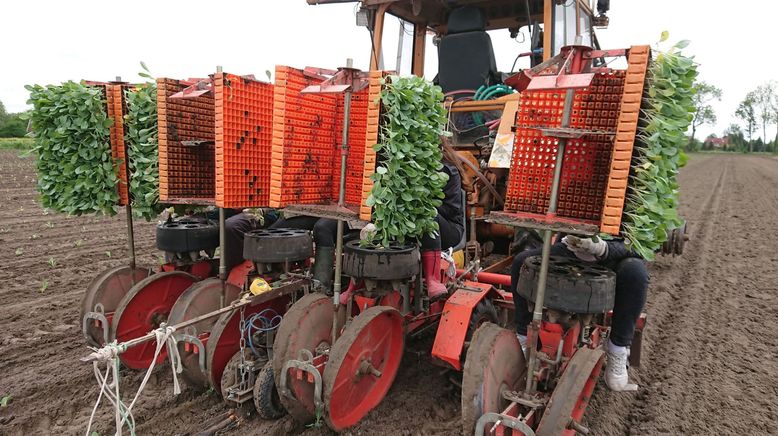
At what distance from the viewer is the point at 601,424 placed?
332 cm

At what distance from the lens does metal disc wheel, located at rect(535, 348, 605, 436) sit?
2.51 metres

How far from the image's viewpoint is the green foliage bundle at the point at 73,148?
152 inches

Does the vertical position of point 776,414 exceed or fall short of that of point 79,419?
it exceeds it

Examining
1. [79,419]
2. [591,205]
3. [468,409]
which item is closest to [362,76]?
[591,205]

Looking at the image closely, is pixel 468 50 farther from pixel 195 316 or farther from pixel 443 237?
pixel 195 316

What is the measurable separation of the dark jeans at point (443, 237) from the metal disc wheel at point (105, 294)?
257 centimetres

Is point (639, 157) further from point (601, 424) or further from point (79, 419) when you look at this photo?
point (79, 419)

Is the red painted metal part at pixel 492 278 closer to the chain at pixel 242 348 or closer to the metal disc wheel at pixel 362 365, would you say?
the metal disc wheel at pixel 362 365

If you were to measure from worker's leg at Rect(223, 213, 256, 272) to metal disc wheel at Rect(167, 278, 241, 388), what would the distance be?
1.86 ft

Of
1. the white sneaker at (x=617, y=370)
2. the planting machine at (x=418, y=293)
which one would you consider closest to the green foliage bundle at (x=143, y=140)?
the planting machine at (x=418, y=293)

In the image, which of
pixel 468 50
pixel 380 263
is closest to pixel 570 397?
pixel 380 263

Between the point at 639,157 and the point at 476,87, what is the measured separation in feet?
10.3

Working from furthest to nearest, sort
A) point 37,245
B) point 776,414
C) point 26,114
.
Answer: point 37,245, point 26,114, point 776,414

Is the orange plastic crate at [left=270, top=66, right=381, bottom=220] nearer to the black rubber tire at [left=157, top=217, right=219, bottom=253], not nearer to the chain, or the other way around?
the chain
